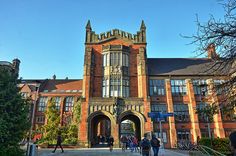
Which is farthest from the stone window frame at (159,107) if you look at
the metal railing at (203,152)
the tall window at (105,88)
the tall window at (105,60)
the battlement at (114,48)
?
the metal railing at (203,152)

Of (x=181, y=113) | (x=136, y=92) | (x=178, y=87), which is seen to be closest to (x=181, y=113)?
(x=181, y=113)

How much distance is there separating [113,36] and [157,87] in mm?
11725

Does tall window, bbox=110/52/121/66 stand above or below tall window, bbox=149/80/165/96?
above

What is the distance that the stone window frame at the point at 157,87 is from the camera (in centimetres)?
3167

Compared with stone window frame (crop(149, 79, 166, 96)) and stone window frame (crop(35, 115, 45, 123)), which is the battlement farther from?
stone window frame (crop(35, 115, 45, 123))

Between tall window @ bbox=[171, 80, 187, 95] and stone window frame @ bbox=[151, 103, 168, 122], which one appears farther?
tall window @ bbox=[171, 80, 187, 95]

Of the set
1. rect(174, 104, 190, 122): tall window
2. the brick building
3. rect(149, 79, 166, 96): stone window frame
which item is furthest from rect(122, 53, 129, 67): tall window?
rect(174, 104, 190, 122): tall window

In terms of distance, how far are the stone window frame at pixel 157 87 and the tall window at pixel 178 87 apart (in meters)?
1.73

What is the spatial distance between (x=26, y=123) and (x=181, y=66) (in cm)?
3047

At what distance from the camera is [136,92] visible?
99.2 feet

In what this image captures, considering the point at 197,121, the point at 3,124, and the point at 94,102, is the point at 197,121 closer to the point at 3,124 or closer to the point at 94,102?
the point at 94,102

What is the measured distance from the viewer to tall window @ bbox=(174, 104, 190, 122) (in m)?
30.4

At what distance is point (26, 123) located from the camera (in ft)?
39.8

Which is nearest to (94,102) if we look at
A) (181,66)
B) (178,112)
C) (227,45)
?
(178,112)
